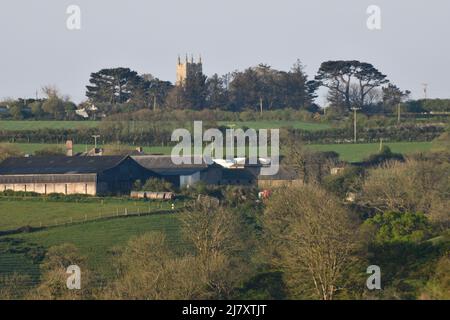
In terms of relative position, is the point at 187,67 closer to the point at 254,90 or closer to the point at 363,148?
the point at 254,90

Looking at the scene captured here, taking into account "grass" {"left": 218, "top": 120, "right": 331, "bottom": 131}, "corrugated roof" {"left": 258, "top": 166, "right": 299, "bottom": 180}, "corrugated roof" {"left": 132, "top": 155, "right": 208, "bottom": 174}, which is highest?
"grass" {"left": 218, "top": 120, "right": 331, "bottom": 131}

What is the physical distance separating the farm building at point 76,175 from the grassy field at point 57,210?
3.73m

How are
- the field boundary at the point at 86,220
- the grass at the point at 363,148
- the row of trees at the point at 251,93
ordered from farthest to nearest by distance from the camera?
the row of trees at the point at 251,93 → the grass at the point at 363,148 → the field boundary at the point at 86,220

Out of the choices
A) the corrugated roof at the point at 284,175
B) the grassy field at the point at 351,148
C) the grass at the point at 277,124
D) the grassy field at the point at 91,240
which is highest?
the grass at the point at 277,124

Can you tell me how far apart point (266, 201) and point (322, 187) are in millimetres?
6907

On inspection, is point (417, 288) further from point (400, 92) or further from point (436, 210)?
point (400, 92)

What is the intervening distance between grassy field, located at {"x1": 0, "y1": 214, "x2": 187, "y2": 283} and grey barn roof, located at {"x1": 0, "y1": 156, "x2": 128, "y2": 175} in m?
11.4

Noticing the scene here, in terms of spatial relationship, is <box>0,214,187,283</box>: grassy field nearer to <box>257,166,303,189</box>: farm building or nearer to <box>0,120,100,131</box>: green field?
<box>257,166,303,189</box>: farm building

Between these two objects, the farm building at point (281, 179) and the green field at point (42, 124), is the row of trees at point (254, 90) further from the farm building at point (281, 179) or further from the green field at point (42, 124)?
the farm building at point (281, 179)

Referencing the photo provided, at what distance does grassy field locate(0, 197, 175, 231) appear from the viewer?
2131 inches

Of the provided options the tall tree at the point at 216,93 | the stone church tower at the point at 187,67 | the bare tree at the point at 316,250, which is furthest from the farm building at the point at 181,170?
the stone church tower at the point at 187,67

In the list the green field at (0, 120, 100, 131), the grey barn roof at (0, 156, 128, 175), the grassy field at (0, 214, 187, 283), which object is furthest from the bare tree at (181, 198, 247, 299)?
the green field at (0, 120, 100, 131)

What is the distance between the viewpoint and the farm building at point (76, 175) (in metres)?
64.1
